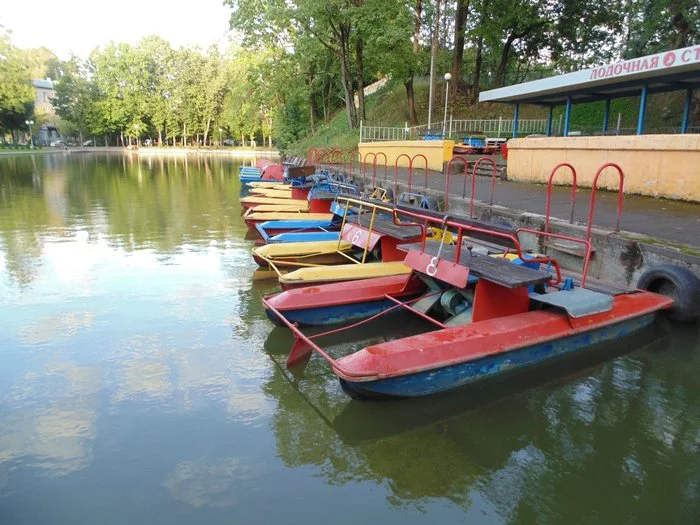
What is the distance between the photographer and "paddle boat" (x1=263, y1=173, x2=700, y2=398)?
15.1ft

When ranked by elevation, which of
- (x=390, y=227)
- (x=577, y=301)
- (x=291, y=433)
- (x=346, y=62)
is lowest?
(x=291, y=433)

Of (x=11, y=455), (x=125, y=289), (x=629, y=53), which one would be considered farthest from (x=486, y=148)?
(x=11, y=455)

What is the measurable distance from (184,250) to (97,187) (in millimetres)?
15984

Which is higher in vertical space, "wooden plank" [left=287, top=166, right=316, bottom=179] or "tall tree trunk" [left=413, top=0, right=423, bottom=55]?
"tall tree trunk" [left=413, top=0, right=423, bottom=55]

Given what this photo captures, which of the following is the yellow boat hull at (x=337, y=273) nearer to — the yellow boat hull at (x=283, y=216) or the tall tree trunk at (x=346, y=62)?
the yellow boat hull at (x=283, y=216)

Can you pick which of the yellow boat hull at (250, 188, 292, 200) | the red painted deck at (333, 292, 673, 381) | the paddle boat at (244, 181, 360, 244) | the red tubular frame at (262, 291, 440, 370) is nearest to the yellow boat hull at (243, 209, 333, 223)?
the paddle boat at (244, 181, 360, 244)

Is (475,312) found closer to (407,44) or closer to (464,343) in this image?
(464,343)

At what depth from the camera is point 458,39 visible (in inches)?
1175

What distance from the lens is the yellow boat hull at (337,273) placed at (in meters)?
7.06

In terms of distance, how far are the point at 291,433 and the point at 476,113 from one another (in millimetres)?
30796

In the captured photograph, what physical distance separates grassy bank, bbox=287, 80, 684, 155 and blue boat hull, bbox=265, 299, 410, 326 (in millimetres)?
22942

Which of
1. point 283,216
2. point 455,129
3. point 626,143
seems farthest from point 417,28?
point 283,216

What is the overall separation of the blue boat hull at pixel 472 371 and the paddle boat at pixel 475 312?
0.5 inches

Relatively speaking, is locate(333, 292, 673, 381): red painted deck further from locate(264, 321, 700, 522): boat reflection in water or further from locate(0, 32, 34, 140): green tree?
locate(0, 32, 34, 140): green tree
